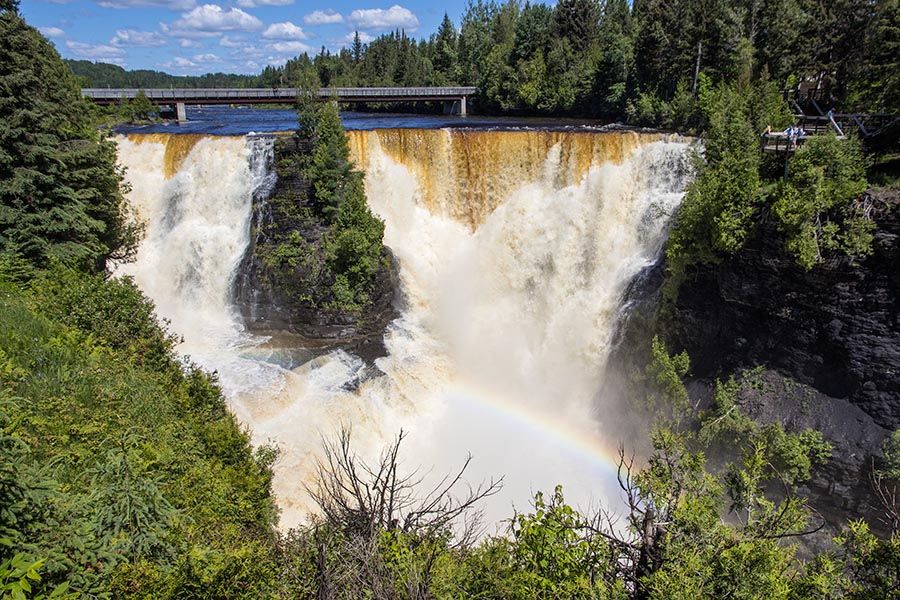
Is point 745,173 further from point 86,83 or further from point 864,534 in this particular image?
point 86,83

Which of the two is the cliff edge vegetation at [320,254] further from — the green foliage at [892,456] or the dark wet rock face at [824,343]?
the green foliage at [892,456]

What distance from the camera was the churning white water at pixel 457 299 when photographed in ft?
59.5

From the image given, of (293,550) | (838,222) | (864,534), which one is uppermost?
(838,222)

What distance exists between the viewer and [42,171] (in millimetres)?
17859

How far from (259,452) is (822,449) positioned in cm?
1479

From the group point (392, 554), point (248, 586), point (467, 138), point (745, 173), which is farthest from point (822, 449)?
point (467, 138)

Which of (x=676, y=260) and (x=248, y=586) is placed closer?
(x=248, y=586)

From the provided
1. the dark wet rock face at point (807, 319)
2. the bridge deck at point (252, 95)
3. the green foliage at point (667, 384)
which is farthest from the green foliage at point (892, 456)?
the bridge deck at point (252, 95)

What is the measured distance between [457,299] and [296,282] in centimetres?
658

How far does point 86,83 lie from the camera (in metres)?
41.5

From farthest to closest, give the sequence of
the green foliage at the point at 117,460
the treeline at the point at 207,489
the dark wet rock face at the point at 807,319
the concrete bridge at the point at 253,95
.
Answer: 1. the concrete bridge at the point at 253,95
2. the dark wet rock face at the point at 807,319
3. the treeline at the point at 207,489
4. the green foliage at the point at 117,460

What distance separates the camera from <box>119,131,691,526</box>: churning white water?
1812 centimetres

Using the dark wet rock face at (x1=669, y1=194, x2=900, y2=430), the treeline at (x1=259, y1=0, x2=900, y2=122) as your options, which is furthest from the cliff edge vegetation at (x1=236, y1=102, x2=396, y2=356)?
the dark wet rock face at (x1=669, y1=194, x2=900, y2=430)

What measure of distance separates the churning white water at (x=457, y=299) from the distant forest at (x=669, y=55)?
21.3 feet
